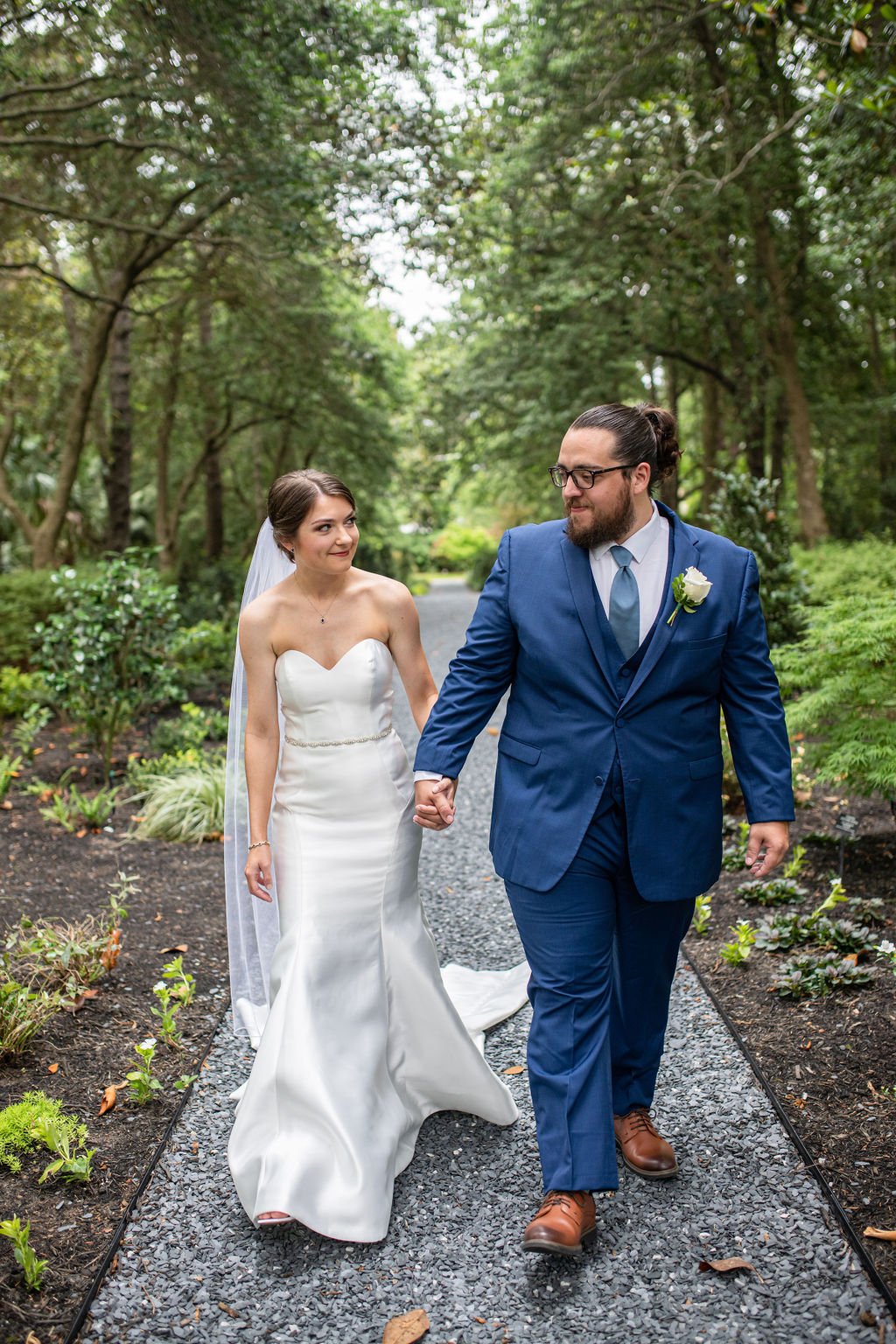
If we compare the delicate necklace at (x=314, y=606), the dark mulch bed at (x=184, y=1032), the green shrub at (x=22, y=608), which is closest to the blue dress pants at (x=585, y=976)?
the dark mulch bed at (x=184, y=1032)

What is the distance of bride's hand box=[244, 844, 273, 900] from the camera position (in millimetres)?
3371

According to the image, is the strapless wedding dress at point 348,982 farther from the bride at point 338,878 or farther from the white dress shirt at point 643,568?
the white dress shirt at point 643,568

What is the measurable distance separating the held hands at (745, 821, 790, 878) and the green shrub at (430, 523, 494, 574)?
53.9m

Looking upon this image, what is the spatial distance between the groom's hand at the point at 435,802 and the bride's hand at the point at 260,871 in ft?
2.27

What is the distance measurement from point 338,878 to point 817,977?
221 cm

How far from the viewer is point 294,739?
3457 mm

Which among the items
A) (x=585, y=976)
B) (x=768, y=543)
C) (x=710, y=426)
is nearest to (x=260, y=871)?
(x=585, y=976)

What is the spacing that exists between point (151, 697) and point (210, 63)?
19.0 ft

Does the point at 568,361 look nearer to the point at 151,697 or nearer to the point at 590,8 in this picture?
the point at 590,8

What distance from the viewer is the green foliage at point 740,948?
467 cm

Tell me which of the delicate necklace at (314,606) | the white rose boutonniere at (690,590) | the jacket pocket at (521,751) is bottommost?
the jacket pocket at (521,751)

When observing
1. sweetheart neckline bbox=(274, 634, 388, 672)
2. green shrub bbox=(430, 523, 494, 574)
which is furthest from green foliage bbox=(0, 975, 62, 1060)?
green shrub bbox=(430, 523, 494, 574)

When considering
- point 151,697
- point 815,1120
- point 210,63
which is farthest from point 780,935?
point 210,63

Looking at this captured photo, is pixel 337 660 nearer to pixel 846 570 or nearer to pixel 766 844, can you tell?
pixel 766 844
